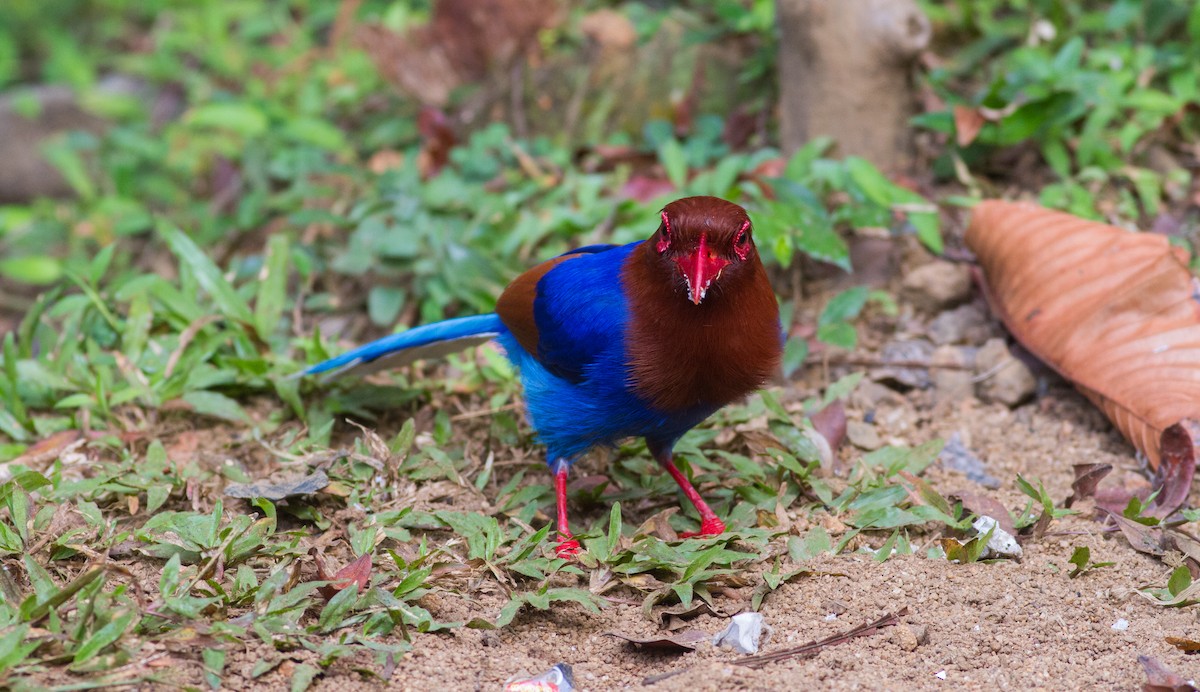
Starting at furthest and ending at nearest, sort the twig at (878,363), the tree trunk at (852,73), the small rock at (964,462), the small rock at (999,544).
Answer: the tree trunk at (852,73), the twig at (878,363), the small rock at (964,462), the small rock at (999,544)

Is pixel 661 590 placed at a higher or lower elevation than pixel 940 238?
lower

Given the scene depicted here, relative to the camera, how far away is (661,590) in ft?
11.4

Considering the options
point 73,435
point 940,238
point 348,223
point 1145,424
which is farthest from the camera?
point 348,223

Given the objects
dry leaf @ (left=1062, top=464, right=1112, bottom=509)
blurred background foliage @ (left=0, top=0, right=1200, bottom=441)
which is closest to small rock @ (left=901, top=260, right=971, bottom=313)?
blurred background foliage @ (left=0, top=0, right=1200, bottom=441)

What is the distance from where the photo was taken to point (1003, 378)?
4.72 metres

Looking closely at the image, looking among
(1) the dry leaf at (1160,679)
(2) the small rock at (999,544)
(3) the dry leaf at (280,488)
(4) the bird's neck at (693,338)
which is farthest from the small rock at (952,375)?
(3) the dry leaf at (280,488)

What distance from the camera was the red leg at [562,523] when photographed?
12.2ft

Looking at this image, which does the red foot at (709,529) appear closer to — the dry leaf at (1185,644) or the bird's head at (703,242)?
the bird's head at (703,242)

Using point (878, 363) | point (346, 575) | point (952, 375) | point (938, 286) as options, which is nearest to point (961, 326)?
point (938, 286)

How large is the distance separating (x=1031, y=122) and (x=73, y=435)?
428 cm

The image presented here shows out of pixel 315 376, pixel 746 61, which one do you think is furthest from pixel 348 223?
pixel 746 61

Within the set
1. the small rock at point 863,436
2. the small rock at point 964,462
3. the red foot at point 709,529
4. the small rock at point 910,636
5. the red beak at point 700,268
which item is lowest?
the small rock at point 964,462

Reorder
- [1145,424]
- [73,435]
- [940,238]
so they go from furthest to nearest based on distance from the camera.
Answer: [940,238]
[73,435]
[1145,424]

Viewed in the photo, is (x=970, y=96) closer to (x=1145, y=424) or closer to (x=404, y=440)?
(x=1145, y=424)
